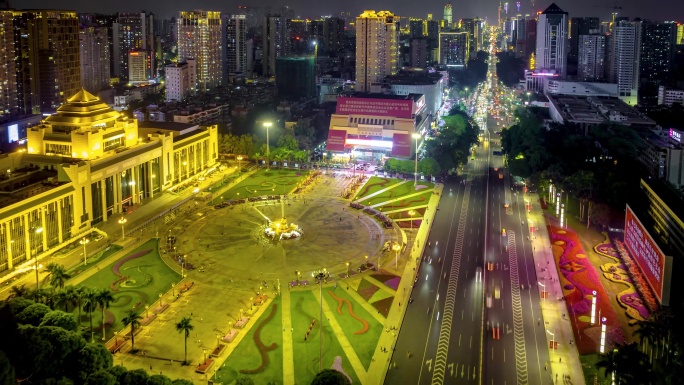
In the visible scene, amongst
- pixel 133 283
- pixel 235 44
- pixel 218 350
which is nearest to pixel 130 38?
pixel 235 44

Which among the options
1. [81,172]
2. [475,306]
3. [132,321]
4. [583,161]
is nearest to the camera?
[132,321]

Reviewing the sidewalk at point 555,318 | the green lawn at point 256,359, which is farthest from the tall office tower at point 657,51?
the green lawn at point 256,359

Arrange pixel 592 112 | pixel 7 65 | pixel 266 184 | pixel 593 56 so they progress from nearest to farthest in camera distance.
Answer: pixel 266 184 → pixel 7 65 → pixel 592 112 → pixel 593 56

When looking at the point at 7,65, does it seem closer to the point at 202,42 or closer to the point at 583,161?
the point at 202,42

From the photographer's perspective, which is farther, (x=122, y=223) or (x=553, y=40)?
(x=553, y=40)

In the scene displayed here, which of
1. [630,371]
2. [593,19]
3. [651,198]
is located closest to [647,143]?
[651,198]

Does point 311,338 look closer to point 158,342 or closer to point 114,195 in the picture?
point 158,342

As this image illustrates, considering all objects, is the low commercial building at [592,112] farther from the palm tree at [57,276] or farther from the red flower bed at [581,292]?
the palm tree at [57,276]
